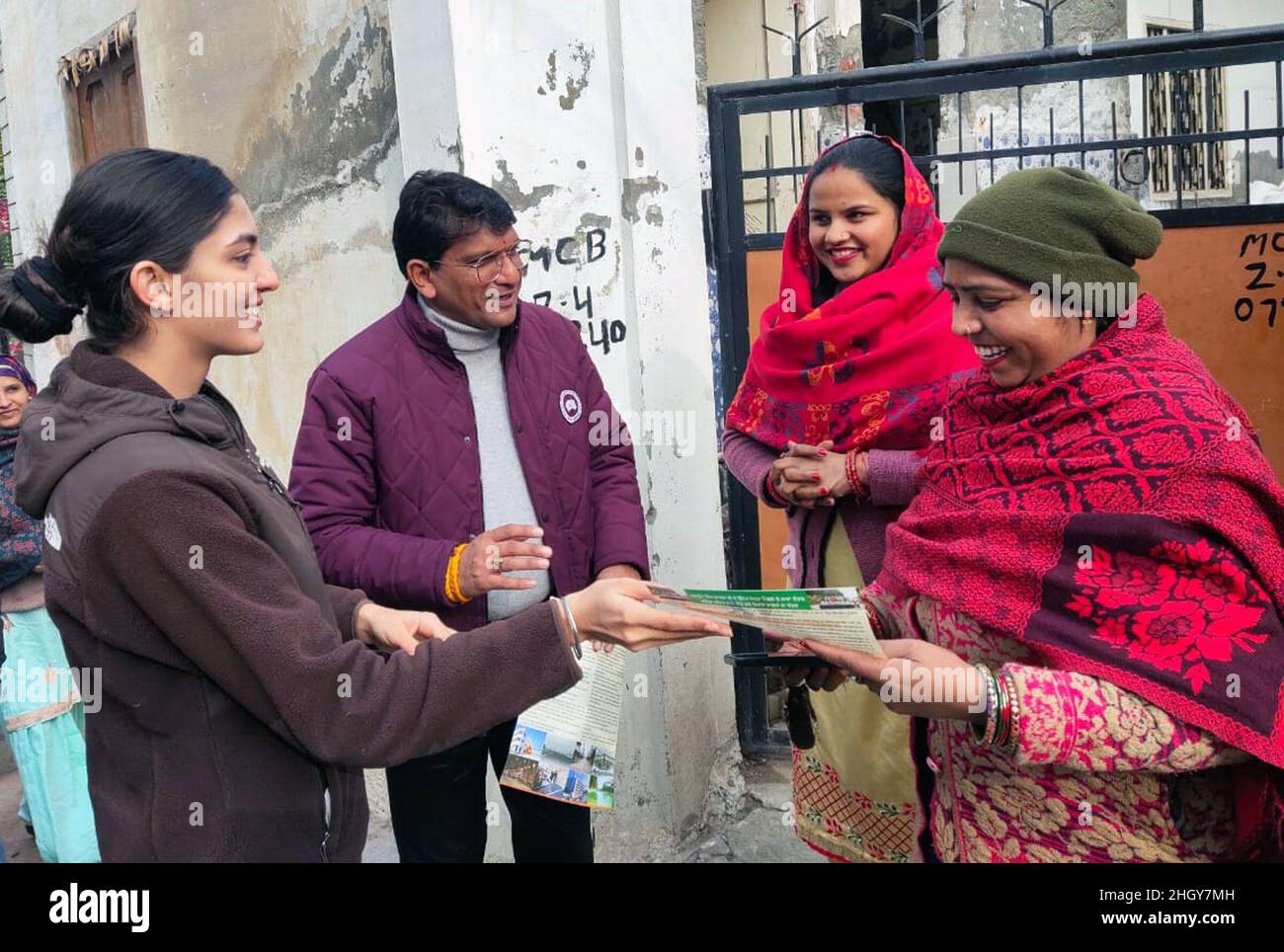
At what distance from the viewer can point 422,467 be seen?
101 inches

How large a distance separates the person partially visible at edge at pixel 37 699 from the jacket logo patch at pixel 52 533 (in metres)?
2.70

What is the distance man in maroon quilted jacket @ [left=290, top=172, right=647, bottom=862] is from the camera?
2.51 metres

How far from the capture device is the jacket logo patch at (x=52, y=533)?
1541 millimetres

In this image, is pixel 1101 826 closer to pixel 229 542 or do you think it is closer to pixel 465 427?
pixel 229 542

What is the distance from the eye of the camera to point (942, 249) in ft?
6.27

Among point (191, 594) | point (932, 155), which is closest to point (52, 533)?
point (191, 594)

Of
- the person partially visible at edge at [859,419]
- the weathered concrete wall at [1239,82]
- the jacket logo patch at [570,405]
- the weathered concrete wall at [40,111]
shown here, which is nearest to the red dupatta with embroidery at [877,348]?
the person partially visible at edge at [859,419]

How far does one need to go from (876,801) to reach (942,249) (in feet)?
4.32

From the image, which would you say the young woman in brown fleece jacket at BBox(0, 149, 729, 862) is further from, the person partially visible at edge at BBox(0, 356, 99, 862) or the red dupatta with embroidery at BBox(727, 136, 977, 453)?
the person partially visible at edge at BBox(0, 356, 99, 862)

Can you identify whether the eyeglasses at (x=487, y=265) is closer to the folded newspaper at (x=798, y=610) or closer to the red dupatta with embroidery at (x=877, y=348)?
the red dupatta with embroidery at (x=877, y=348)

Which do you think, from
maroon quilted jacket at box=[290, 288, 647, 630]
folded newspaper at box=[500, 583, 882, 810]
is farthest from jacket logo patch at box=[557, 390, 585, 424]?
folded newspaper at box=[500, 583, 882, 810]

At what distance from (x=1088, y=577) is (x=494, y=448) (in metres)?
1.41

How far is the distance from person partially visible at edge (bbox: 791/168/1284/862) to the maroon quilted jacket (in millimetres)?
941
